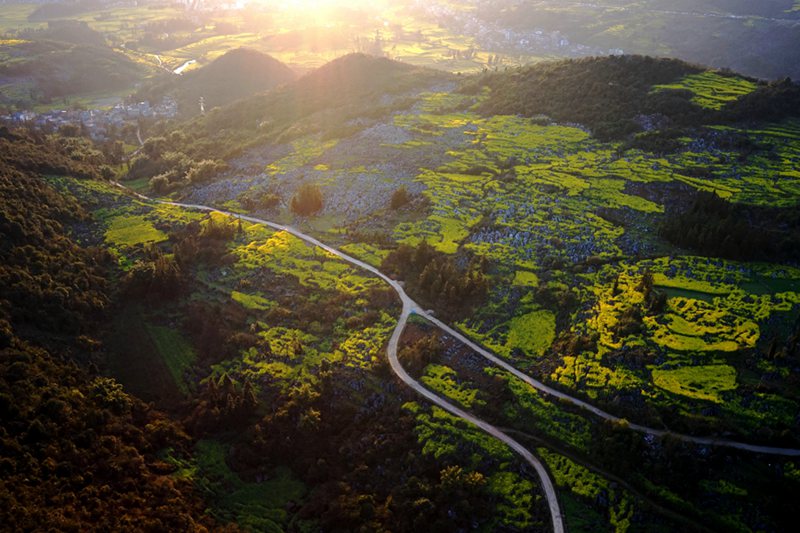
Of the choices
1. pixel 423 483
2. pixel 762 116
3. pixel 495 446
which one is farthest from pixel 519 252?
pixel 762 116

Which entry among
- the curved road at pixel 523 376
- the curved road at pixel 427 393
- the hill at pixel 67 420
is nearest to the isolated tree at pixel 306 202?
the curved road at pixel 523 376

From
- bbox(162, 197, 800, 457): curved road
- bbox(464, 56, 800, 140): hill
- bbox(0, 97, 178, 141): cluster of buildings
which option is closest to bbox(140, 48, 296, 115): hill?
bbox(0, 97, 178, 141): cluster of buildings

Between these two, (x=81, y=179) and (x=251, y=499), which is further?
(x=81, y=179)

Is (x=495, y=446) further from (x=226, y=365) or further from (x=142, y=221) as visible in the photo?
(x=142, y=221)

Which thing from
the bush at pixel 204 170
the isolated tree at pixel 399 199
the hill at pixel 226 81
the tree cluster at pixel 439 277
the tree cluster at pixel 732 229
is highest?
the hill at pixel 226 81

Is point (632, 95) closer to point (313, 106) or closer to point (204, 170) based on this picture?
point (313, 106)

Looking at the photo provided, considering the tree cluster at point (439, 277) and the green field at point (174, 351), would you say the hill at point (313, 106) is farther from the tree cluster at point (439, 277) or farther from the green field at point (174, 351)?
the green field at point (174, 351)
